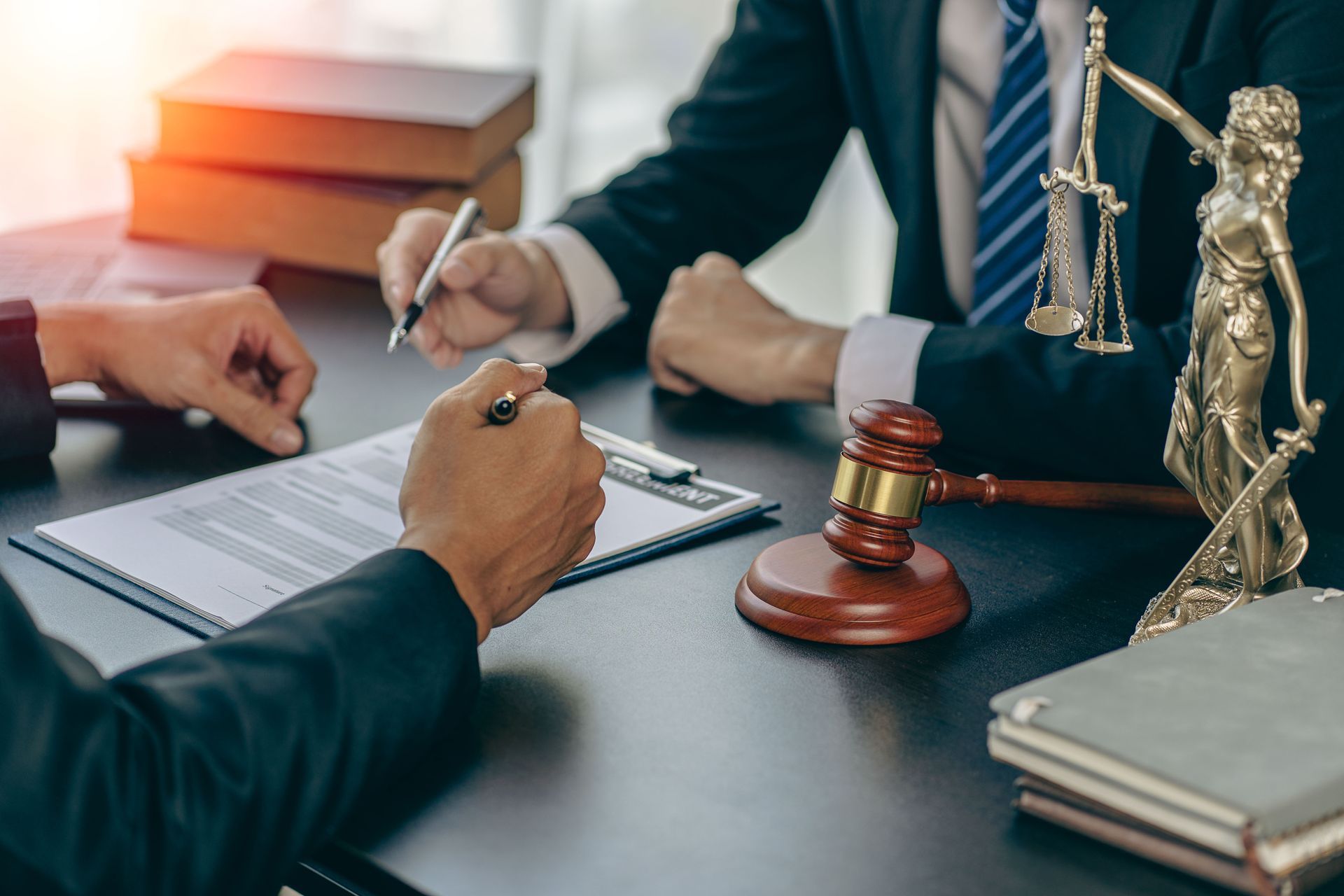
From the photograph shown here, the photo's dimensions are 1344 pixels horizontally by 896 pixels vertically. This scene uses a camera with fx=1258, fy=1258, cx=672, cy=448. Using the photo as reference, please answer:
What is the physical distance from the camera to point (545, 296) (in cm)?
152

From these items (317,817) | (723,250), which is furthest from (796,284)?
(317,817)

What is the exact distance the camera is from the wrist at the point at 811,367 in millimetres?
1295

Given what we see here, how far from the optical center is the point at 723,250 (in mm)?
1821

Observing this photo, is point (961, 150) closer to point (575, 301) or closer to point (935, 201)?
point (935, 201)

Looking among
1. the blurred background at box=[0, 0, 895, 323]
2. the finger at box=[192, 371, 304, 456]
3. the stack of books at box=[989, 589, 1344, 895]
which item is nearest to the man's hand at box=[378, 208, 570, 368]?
the finger at box=[192, 371, 304, 456]

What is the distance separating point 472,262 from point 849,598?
74cm

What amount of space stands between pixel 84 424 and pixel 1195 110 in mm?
1131

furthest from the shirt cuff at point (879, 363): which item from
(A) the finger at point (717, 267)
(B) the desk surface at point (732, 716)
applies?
(A) the finger at point (717, 267)

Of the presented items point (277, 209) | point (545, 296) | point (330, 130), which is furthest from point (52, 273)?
point (545, 296)

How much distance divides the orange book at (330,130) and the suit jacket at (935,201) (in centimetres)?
24

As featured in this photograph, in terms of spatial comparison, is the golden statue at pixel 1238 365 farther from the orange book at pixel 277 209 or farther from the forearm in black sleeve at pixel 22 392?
the orange book at pixel 277 209

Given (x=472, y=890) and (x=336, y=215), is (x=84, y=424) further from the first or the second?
(x=472, y=890)

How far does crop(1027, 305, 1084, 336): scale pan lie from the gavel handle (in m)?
Answer: 0.12

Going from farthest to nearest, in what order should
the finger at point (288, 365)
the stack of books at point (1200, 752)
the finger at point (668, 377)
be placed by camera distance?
the finger at point (668, 377)
the finger at point (288, 365)
the stack of books at point (1200, 752)
